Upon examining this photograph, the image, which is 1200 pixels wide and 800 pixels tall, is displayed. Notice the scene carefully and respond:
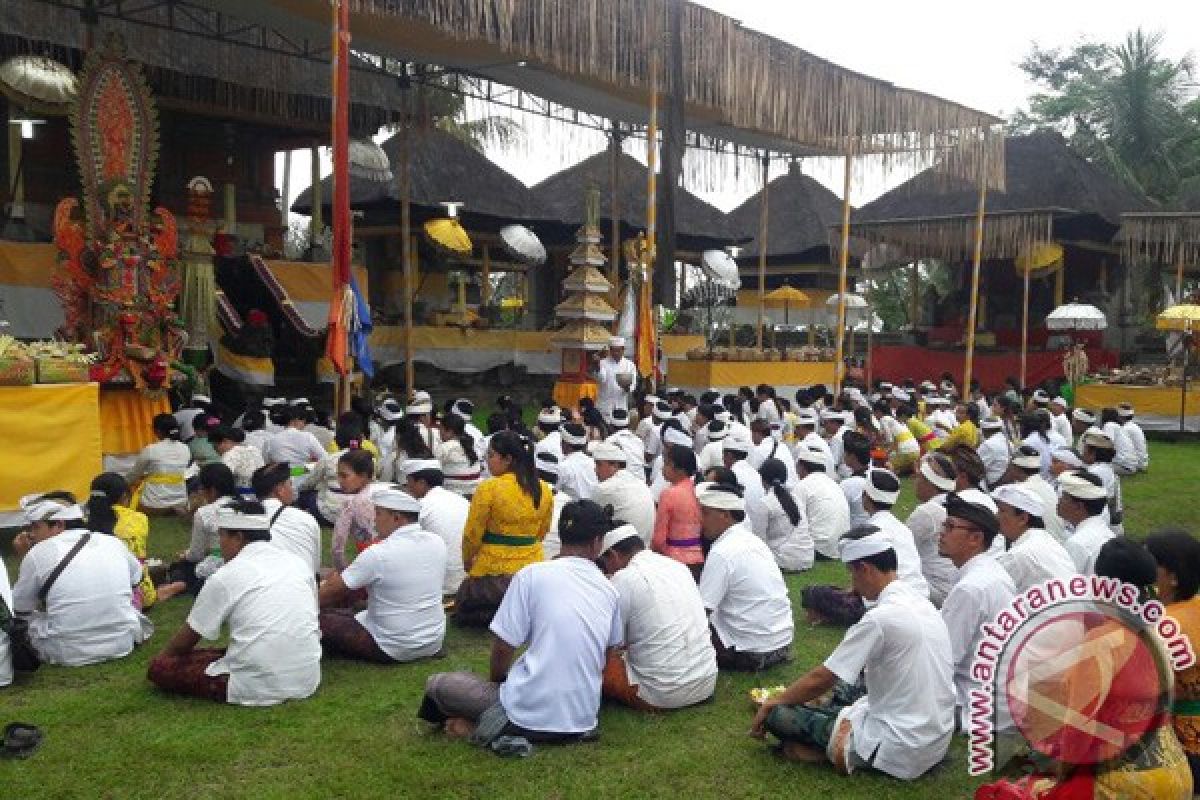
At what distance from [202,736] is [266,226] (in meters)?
14.8

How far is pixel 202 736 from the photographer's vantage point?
4785 mm

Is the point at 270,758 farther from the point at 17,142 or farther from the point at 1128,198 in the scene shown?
the point at 1128,198

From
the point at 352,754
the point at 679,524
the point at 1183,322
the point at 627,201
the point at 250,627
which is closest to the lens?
the point at 352,754

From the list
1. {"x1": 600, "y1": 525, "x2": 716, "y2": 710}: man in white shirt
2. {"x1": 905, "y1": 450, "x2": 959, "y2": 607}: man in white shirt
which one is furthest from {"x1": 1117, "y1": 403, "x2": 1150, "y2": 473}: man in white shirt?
{"x1": 600, "y1": 525, "x2": 716, "y2": 710}: man in white shirt

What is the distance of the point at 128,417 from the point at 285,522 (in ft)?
18.1

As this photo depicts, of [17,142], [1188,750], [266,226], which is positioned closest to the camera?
[1188,750]

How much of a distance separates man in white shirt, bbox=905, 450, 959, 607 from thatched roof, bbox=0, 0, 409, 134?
904 centimetres

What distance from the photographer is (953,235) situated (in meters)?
22.1

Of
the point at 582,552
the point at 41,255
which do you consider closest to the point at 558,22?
the point at 41,255

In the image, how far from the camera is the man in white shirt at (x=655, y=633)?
4957 millimetres

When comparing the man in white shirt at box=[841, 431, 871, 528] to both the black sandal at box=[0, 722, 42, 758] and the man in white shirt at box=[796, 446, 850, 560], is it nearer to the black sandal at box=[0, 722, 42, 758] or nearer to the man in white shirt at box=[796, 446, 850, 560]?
the man in white shirt at box=[796, 446, 850, 560]

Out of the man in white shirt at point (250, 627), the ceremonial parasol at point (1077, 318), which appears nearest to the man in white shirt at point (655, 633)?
the man in white shirt at point (250, 627)

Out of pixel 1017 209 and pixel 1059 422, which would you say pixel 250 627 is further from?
pixel 1017 209

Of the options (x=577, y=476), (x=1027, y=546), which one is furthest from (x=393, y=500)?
(x=1027, y=546)
